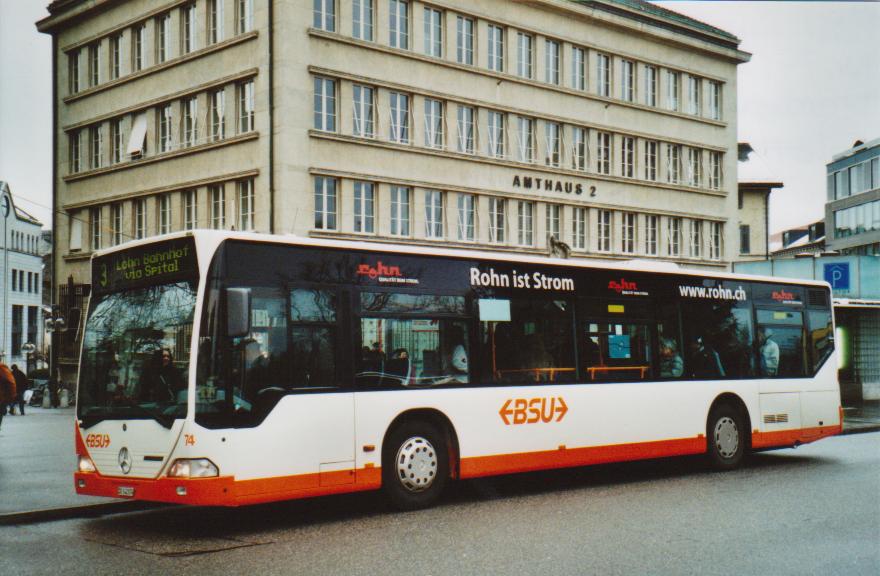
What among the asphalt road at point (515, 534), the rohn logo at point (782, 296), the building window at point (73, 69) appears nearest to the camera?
the asphalt road at point (515, 534)

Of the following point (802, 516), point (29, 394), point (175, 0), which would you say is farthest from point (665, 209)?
point (802, 516)

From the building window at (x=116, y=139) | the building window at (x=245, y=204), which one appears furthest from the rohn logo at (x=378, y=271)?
the building window at (x=116, y=139)

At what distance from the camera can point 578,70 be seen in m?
45.9

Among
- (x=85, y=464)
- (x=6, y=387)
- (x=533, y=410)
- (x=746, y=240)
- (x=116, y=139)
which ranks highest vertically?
(x=116, y=139)

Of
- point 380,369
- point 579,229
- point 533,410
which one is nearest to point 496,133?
point 579,229

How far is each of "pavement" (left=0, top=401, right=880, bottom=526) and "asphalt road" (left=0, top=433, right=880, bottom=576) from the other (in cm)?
26

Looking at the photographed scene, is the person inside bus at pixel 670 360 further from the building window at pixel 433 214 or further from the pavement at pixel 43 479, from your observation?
the building window at pixel 433 214

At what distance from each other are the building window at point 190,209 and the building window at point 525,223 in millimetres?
12657

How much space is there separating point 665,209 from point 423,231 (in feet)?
49.6

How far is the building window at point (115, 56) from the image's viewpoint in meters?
42.6

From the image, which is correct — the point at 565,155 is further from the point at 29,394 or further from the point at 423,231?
the point at 29,394

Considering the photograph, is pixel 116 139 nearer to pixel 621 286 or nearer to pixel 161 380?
pixel 621 286

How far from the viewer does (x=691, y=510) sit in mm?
11234

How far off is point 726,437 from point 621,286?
299cm
